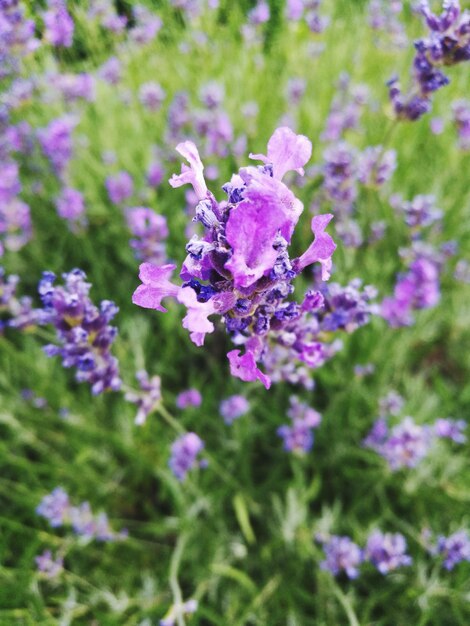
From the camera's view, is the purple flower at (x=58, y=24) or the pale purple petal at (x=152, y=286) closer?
the pale purple petal at (x=152, y=286)

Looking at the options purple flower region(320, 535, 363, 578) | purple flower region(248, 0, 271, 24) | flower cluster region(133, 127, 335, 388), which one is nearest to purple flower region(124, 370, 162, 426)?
flower cluster region(133, 127, 335, 388)

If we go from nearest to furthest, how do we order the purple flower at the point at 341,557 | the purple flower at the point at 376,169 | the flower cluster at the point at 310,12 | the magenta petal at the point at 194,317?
the magenta petal at the point at 194,317 → the purple flower at the point at 341,557 → the purple flower at the point at 376,169 → the flower cluster at the point at 310,12

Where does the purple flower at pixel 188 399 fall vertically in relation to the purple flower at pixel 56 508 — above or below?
above

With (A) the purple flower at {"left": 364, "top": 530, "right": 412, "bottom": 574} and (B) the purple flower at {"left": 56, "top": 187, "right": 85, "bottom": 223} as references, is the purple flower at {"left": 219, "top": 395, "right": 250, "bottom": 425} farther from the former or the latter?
(B) the purple flower at {"left": 56, "top": 187, "right": 85, "bottom": 223}

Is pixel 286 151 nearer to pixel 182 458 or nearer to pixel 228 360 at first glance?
pixel 182 458

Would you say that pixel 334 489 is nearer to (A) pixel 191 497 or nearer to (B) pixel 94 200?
(A) pixel 191 497

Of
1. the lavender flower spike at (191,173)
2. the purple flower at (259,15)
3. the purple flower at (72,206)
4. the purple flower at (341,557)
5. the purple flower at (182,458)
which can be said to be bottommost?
the purple flower at (341,557)

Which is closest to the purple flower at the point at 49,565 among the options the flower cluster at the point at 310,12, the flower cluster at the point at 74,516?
the flower cluster at the point at 74,516

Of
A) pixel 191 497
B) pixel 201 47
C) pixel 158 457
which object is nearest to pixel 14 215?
pixel 158 457

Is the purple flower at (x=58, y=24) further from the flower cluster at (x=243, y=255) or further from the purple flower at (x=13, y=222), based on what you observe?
the flower cluster at (x=243, y=255)
